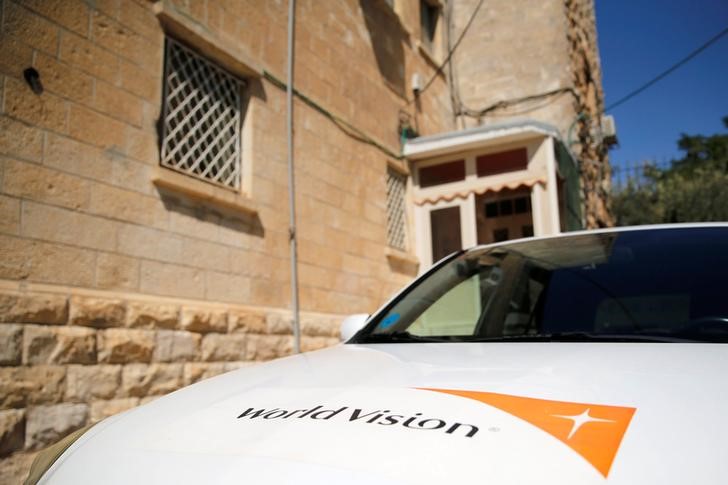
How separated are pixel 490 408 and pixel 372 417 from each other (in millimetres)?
248

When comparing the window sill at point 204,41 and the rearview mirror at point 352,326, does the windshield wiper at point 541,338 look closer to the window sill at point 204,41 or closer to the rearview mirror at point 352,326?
the rearview mirror at point 352,326

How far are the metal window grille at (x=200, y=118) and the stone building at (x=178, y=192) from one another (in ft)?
0.07

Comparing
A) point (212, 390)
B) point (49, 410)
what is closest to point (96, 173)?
point (49, 410)

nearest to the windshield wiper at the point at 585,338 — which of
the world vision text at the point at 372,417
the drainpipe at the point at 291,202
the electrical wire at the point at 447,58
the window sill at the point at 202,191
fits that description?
the world vision text at the point at 372,417

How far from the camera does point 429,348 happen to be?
1.97 meters

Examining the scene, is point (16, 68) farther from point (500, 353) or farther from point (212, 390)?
point (500, 353)

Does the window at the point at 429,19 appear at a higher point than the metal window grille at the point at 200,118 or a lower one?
higher

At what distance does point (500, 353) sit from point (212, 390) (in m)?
0.88

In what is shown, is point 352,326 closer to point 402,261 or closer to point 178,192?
point 178,192

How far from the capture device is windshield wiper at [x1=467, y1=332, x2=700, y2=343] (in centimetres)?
174

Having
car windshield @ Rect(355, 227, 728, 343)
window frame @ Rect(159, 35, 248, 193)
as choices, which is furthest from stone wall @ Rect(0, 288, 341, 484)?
car windshield @ Rect(355, 227, 728, 343)

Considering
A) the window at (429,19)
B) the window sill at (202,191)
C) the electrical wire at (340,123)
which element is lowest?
the window sill at (202,191)

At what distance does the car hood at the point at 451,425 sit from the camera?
3.27 ft

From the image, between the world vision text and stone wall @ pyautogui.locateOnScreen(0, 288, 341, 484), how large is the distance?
107 inches
